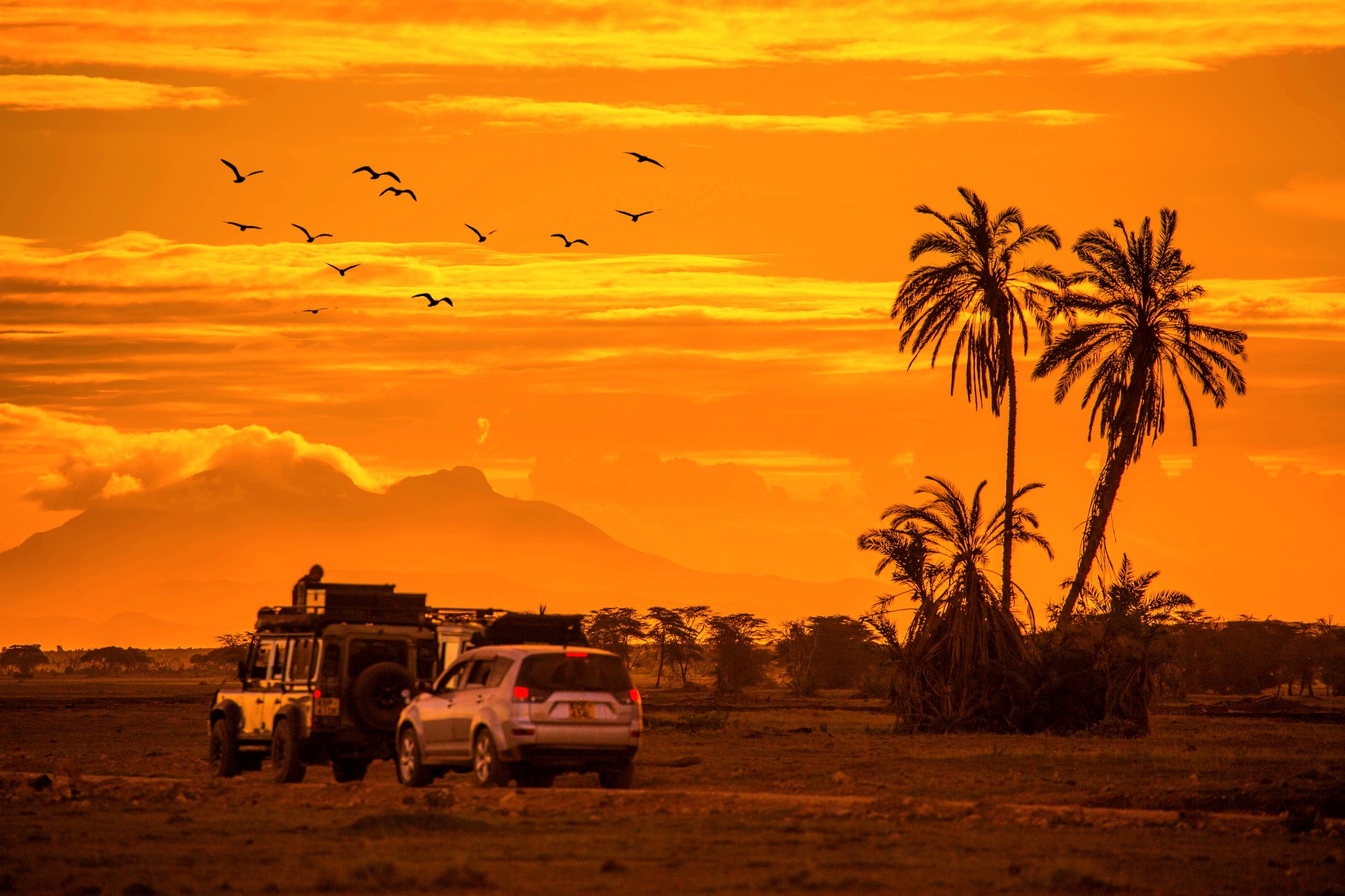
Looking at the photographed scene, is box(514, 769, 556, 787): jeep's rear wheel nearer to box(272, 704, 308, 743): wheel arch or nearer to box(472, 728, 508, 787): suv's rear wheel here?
box(472, 728, 508, 787): suv's rear wheel

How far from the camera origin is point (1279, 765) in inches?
1064

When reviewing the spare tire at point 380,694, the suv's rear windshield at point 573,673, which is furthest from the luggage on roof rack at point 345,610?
the suv's rear windshield at point 573,673

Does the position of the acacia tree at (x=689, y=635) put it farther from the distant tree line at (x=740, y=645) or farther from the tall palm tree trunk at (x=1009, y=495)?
the tall palm tree trunk at (x=1009, y=495)

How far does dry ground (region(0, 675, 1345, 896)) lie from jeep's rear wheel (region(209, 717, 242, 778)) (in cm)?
30

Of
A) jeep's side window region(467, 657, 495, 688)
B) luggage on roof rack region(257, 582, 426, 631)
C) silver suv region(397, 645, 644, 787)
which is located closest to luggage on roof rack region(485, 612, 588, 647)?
luggage on roof rack region(257, 582, 426, 631)

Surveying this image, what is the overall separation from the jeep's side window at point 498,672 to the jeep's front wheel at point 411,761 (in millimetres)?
1728

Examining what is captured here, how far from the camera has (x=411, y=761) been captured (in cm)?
2372

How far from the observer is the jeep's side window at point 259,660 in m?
25.8

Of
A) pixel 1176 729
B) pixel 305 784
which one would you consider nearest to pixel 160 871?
pixel 305 784

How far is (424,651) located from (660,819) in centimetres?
742

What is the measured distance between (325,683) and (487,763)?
3037 mm

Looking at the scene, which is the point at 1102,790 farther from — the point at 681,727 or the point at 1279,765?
→ the point at 681,727

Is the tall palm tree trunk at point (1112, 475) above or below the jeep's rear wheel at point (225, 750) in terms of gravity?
above

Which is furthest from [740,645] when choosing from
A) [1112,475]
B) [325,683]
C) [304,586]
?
[325,683]
